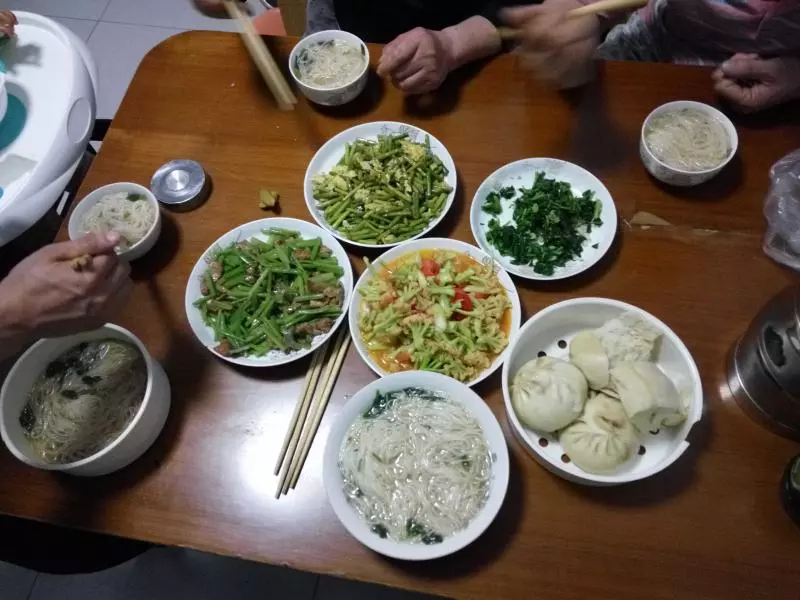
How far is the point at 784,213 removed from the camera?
1.41 metres

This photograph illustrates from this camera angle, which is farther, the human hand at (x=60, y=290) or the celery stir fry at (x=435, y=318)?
the celery stir fry at (x=435, y=318)

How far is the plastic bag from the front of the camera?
138cm

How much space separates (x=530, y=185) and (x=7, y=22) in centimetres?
175

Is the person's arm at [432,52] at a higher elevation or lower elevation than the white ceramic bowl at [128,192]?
lower

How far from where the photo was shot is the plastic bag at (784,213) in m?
→ 1.38

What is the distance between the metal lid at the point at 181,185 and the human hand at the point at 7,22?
2.56 feet

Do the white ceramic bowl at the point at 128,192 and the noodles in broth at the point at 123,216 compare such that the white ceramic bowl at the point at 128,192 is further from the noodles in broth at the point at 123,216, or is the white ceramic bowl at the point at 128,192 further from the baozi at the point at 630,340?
the baozi at the point at 630,340

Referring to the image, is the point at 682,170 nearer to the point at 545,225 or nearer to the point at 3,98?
the point at 545,225

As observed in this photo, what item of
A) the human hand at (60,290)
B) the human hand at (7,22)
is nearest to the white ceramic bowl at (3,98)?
the human hand at (7,22)

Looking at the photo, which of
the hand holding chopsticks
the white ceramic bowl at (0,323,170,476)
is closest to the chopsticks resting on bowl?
the hand holding chopsticks

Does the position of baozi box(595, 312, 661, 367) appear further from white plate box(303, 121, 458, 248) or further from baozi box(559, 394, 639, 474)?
white plate box(303, 121, 458, 248)

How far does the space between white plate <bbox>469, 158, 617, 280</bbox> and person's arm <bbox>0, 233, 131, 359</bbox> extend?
86 centimetres

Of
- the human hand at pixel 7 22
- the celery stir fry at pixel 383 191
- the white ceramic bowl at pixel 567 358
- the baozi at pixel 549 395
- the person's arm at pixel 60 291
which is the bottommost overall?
the white ceramic bowl at pixel 567 358

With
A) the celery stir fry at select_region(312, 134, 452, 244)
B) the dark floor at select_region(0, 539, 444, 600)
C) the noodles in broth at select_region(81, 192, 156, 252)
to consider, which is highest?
the noodles in broth at select_region(81, 192, 156, 252)
